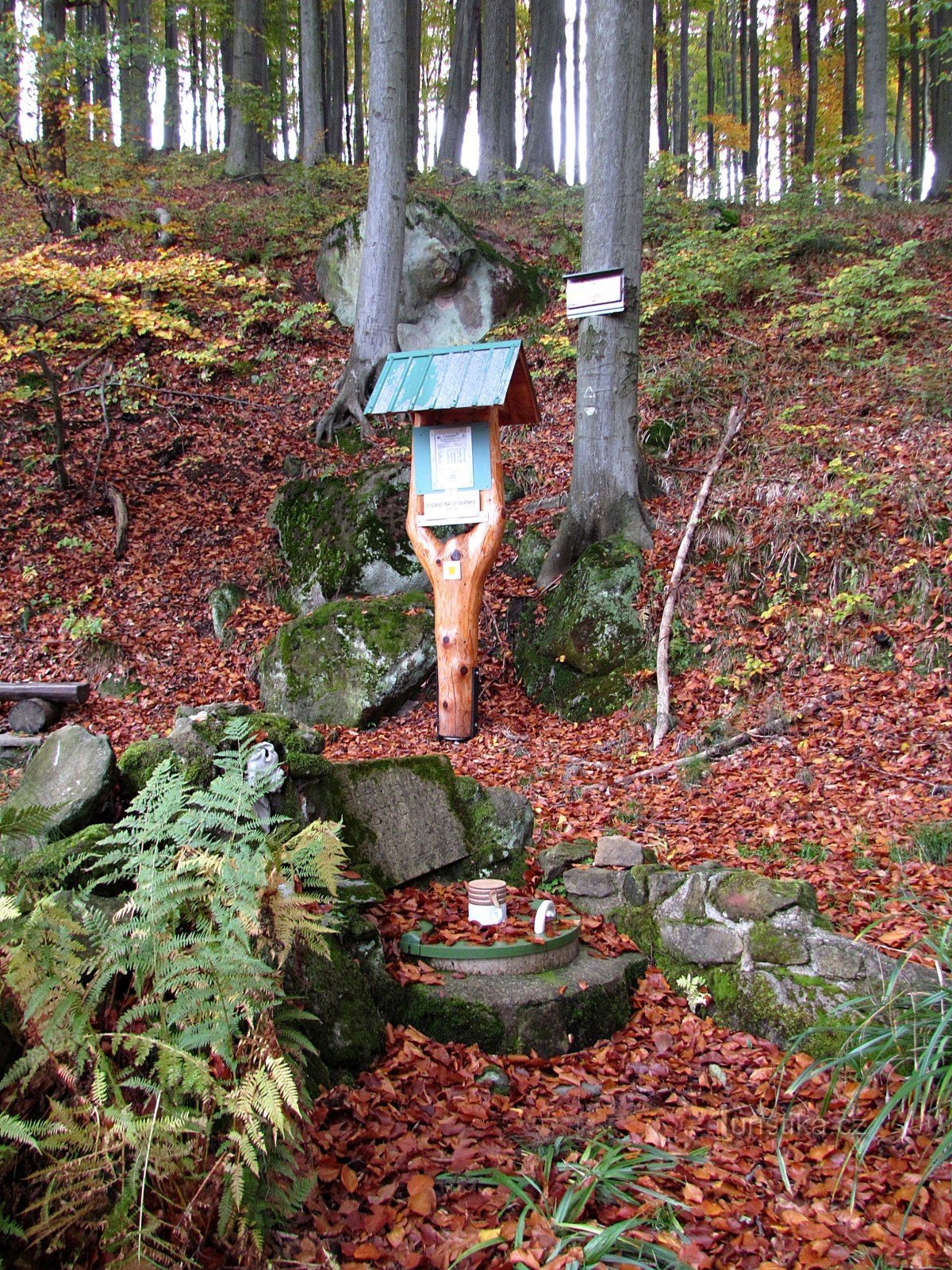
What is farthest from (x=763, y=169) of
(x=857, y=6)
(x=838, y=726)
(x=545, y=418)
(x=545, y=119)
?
(x=838, y=726)

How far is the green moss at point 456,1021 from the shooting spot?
3.42 metres

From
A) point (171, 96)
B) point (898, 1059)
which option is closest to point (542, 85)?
point (171, 96)

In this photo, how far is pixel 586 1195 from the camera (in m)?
2.50

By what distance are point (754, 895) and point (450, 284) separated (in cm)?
1206

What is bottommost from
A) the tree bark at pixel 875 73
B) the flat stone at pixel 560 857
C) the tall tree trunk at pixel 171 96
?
the flat stone at pixel 560 857

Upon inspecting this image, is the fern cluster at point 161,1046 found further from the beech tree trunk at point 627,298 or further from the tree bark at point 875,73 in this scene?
the tree bark at point 875,73

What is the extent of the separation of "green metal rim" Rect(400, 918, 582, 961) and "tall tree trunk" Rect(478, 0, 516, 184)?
19237 millimetres

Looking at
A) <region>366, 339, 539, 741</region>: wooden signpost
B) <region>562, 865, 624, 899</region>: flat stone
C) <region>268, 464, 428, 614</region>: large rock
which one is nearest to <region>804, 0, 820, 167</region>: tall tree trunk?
<region>268, 464, 428, 614</region>: large rock

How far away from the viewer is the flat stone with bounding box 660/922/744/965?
3762 mm

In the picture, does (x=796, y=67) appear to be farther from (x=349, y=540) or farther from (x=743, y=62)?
(x=349, y=540)

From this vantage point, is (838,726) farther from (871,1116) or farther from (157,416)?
(157,416)

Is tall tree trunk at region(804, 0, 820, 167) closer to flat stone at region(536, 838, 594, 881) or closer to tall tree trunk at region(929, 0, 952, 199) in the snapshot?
tall tree trunk at region(929, 0, 952, 199)

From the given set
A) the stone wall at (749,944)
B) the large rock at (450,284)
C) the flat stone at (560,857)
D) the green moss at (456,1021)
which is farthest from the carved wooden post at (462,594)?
the large rock at (450,284)

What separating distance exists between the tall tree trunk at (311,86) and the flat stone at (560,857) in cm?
2042
